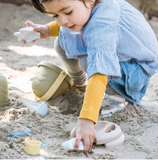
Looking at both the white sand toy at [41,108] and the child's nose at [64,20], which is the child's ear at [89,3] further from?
the white sand toy at [41,108]

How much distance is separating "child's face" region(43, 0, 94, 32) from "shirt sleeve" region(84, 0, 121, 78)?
0.13 feet

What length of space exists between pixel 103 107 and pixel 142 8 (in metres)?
2.95

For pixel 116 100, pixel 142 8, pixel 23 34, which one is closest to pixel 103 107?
pixel 116 100

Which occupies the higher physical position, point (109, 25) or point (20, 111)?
point (109, 25)

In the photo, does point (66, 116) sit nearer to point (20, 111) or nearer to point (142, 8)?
point (20, 111)

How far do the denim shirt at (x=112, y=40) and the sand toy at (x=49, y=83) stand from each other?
0.18 metres

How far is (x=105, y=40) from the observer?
151cm

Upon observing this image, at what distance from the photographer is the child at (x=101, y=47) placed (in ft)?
4.76

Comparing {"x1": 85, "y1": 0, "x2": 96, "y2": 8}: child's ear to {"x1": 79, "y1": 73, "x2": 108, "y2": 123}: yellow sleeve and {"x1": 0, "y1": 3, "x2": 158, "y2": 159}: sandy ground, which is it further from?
{"x1": 0, "y1": 3, "x2": 158, "y2": 159}: sandy ground

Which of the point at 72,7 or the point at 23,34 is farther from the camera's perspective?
the point at 23,34

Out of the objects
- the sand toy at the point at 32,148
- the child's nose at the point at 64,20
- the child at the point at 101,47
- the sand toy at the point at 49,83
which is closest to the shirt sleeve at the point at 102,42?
the child at the point at 101,47

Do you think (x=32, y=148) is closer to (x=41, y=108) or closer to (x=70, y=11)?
(x=41, y=108)

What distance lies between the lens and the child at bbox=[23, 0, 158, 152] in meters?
1.45

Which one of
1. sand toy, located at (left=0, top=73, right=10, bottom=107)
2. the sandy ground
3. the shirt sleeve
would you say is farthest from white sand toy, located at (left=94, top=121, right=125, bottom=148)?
sand toy, located at (left=0, top=73, right=10, bottom=107)
